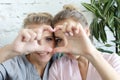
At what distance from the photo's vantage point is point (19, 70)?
3.87 ft

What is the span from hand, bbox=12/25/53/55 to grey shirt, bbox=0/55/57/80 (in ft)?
0.73

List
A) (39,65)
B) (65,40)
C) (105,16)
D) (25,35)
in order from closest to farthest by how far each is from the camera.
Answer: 1. (25,35)
2. (65,40)
3. (39,65)
4. (105,16)

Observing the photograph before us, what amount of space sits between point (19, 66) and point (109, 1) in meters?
0.78

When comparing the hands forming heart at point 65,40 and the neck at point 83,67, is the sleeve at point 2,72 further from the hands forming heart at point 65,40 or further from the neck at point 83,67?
the neck at point 83,67

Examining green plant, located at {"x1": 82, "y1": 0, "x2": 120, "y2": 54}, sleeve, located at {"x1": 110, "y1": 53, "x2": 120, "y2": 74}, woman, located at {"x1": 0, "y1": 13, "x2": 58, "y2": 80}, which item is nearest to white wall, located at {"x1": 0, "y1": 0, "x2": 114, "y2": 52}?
green plant, located at {"x1": 82, "y1": 0, "x2": 120, "y2": 54}

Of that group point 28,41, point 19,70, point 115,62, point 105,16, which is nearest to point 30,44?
point 28,41

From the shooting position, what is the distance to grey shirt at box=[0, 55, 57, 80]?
1.15 meters

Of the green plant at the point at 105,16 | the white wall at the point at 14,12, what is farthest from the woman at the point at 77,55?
the white wall at the point at 14,12

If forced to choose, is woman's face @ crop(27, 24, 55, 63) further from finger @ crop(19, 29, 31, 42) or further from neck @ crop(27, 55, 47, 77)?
finger @ crop(19, 29, 31, 42)

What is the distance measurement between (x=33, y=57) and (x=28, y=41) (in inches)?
11.8

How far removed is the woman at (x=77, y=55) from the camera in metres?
0.98

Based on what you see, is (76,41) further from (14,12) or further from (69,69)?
(14,12)

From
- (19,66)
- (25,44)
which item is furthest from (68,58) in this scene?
(25,44)

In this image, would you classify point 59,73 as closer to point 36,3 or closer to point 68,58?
point 68,58
